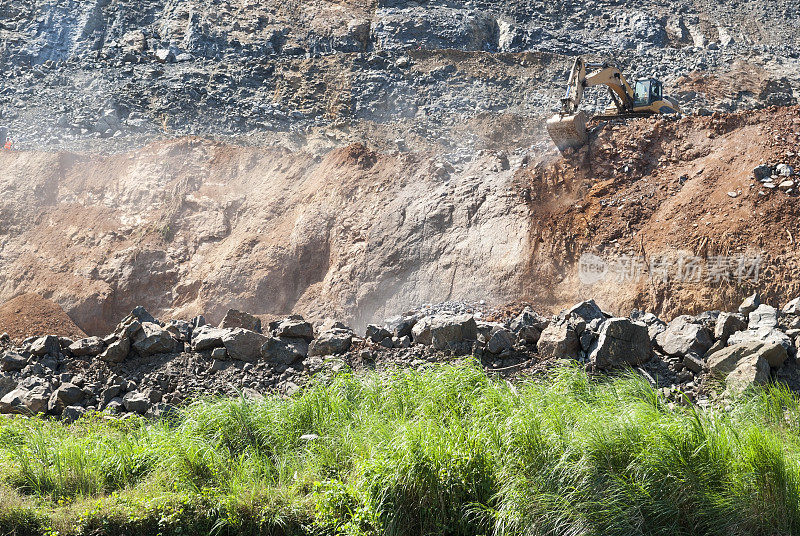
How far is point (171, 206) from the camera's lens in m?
16.1

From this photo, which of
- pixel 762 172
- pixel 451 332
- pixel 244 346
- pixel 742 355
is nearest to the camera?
pixel 742 355

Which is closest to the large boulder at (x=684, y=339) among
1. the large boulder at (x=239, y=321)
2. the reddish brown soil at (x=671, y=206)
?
the reddish brown soil at (x=671, y=206)

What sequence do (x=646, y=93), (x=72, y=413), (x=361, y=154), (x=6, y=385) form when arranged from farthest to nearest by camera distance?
(x=646, y=93), (x=361, y=154), (x=6, y=385), (x=72, y=413)

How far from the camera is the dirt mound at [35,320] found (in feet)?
39.1

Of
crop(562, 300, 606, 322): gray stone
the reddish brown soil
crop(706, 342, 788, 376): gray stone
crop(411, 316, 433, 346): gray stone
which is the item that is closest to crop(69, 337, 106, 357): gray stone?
crop(411, 316, 433, 346): gray stone

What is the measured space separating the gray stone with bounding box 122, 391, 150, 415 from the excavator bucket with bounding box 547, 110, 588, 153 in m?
8.77

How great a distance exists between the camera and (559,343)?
773cm

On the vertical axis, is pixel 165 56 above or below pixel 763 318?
above

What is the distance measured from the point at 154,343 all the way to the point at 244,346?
126cm

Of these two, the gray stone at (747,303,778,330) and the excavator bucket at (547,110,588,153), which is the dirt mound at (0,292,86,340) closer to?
the excavator bucket at (547,110,588,153)

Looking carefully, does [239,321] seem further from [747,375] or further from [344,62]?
[344,62]

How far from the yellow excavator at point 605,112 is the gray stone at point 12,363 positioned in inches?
374

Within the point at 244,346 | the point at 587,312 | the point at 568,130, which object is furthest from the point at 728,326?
the point at 568,130

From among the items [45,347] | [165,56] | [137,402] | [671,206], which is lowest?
[671,206]
